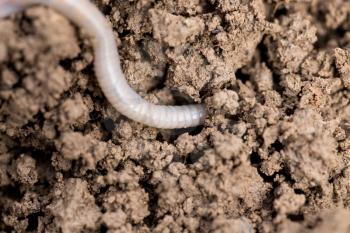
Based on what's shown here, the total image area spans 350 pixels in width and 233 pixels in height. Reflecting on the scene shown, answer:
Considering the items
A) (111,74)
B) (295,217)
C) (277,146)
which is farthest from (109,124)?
(295,217)

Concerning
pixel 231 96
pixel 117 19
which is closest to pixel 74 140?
pixel 117 19

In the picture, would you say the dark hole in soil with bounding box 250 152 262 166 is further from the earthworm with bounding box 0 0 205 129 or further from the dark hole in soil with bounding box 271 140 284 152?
the earthworm with bounding box 0 0 205 129

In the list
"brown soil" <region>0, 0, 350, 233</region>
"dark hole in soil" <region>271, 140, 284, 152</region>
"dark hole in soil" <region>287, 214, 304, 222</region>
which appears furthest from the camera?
"dark hole in soil" <region>271, 140, 284, 152</region>

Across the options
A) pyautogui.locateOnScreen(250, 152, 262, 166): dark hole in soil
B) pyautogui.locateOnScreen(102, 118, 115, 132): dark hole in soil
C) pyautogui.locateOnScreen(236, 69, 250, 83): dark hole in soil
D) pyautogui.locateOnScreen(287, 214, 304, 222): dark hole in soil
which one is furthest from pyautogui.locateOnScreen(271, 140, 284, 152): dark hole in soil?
pyautogui.locateOnScreen(102, 118, 115, 132): dark hole in soil

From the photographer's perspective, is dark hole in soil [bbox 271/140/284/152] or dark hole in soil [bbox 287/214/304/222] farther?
dark hole in soil [bbox 271/140/284/152]

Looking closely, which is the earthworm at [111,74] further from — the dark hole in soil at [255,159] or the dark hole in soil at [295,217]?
the dark hole in soil at [295,217]

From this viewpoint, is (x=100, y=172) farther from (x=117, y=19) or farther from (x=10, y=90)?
(x=117, y=19)
